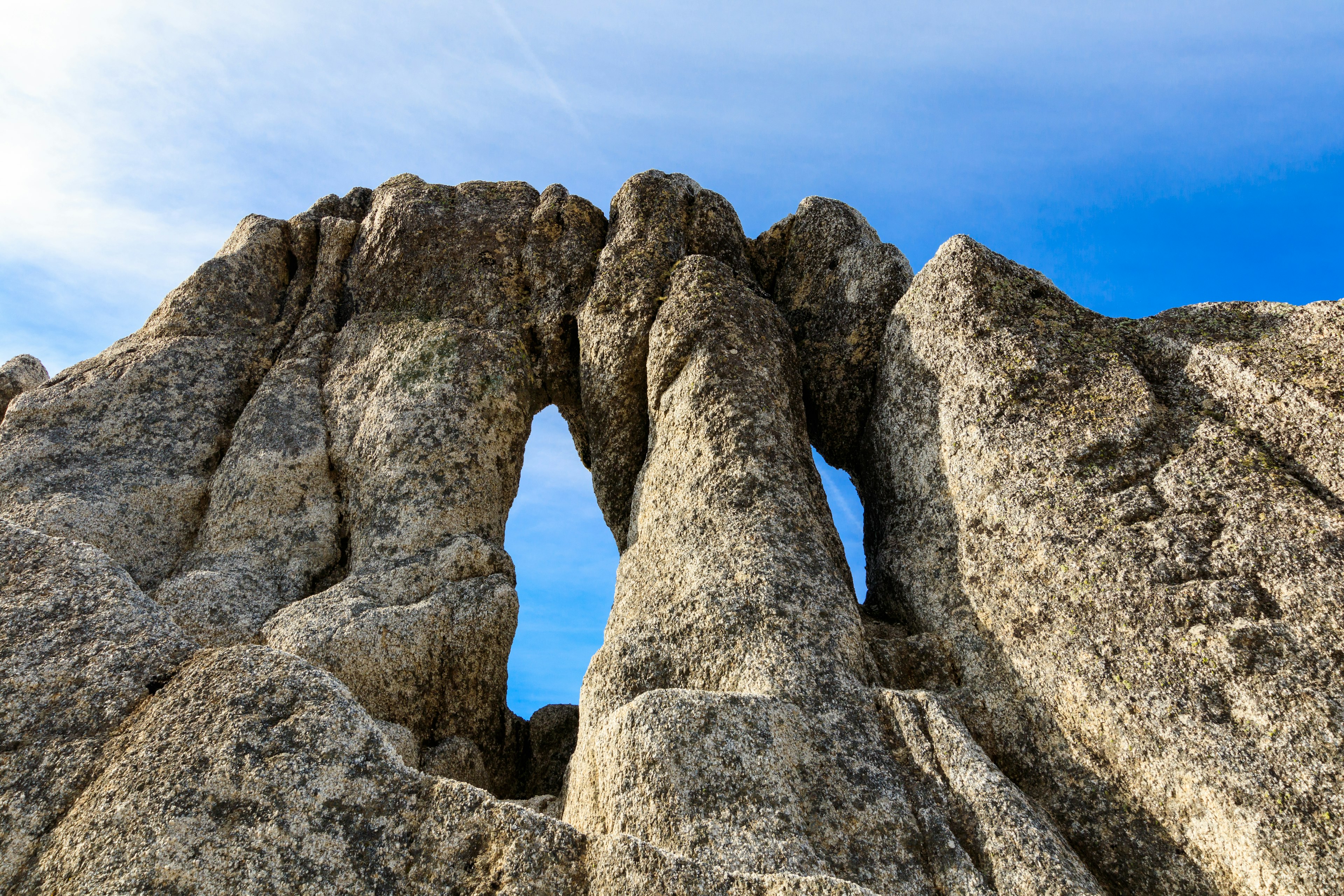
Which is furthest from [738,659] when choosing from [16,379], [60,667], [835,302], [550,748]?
[16,379]

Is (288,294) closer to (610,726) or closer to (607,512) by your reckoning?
(607,512)

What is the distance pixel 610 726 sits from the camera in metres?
7.59

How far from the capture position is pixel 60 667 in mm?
6461

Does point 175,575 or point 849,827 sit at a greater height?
point 175,575

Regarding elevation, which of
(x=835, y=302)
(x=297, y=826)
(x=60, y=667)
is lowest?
(x=297, y=826)

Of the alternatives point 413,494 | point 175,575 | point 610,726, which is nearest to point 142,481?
point 175,575

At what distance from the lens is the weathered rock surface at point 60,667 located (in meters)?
5.76

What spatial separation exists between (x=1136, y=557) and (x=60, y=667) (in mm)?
8563

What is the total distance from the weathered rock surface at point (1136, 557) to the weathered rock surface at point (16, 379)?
42.4 feet

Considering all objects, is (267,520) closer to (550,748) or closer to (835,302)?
(550,748)

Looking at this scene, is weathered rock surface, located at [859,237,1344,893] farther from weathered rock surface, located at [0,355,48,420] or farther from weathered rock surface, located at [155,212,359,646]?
weathered rock surface, located at [0,355,48,420]

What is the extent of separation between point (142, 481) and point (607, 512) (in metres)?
6.10

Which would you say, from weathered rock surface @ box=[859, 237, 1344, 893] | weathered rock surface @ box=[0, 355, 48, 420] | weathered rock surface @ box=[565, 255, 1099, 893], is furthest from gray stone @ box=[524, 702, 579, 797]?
weathered rock surface @ box=[0, 355, 48, 420]

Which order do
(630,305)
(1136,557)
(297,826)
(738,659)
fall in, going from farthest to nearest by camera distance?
(630,305), (738,659), (1136,557), (297,826)
